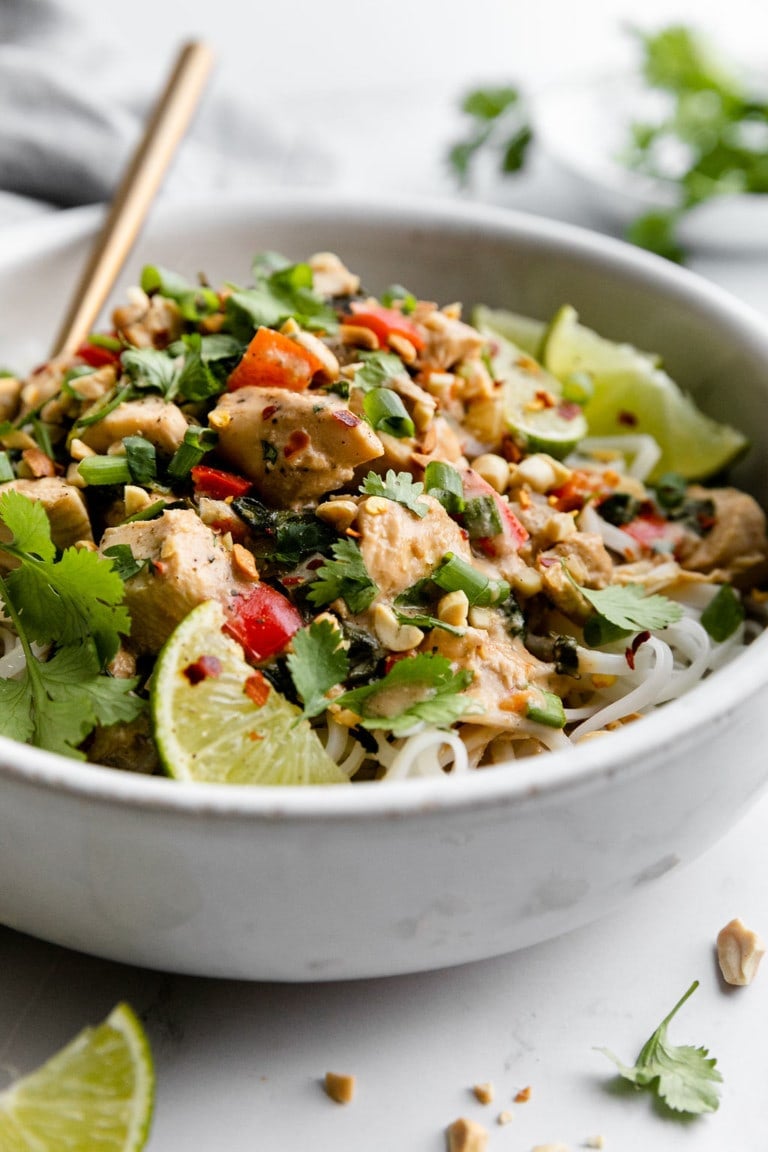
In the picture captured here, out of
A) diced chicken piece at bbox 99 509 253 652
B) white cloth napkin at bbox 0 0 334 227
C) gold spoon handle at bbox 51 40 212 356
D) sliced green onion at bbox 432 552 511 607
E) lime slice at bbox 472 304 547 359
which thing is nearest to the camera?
diced chicken piece at bbox 99 509 253 652

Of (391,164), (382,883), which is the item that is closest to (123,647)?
(382,883)

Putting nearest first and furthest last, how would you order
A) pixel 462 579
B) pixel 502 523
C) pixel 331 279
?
pixel 462 579 → pixel 502 523 → pixel 331 279

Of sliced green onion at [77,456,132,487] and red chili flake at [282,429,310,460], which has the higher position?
red chili flake at [282,429,310,460]

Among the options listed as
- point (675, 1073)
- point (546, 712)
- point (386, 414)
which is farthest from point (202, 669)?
point (675, 1073)

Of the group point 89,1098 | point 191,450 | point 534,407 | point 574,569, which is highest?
point 534,407

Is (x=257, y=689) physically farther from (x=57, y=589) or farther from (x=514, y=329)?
(x=514, y=329)

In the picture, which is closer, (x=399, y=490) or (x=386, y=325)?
(x=399, y=490)

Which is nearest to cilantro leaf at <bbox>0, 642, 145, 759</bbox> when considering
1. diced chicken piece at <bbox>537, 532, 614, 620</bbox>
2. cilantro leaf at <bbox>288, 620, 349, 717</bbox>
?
cilantro leaf at <bbox>288, 620, 349, 717</bbox>

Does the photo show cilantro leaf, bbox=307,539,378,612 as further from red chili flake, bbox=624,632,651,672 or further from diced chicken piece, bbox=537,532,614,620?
red chili flake, bbox=624,632,651,672
